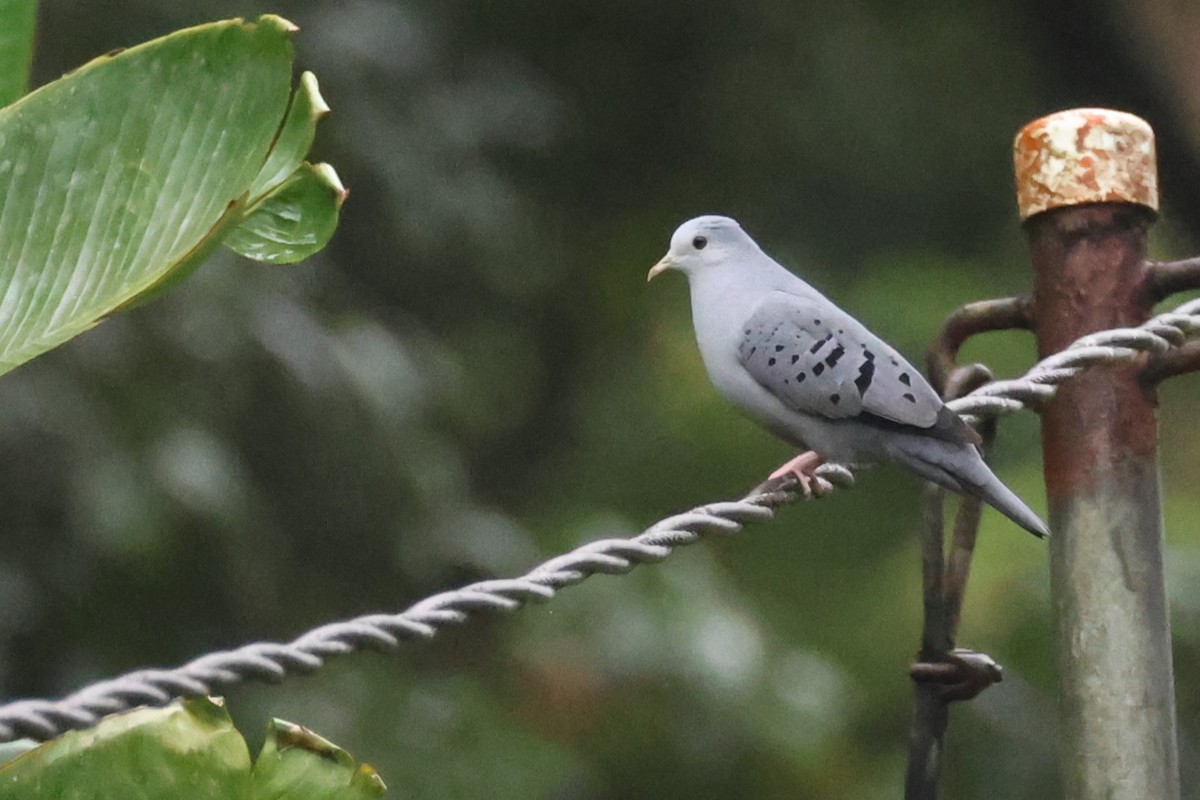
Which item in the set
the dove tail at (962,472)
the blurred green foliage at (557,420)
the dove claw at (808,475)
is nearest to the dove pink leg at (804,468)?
the dove claw at (808,475)

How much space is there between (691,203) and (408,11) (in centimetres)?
117

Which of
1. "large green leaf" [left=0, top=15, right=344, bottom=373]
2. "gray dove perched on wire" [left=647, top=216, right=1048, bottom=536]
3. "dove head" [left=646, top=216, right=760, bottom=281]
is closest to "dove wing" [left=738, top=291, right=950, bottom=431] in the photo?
"gray dove perched on wire" [left=647, top=216, right=1048, bottom=536]

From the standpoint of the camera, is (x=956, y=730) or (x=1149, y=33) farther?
(x=1149, y=33)

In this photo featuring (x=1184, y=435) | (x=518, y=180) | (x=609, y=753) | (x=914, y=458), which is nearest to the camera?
(x=914, y=458)

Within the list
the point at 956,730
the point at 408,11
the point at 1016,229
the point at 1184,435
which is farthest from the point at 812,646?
the point at 408,11

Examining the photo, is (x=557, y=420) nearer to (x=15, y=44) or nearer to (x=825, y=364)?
(x=825, y=364)

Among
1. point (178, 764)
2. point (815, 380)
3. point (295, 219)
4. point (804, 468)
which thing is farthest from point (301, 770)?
point (804, 468)

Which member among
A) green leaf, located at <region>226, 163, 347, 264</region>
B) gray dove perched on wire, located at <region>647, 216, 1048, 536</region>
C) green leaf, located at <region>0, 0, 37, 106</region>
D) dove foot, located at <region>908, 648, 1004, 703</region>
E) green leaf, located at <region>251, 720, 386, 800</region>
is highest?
green leaf, located at <region>0, 0, 37, 106</region>

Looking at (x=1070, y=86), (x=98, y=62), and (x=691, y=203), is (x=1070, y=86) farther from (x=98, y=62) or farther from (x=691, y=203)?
(x=98, y=62)

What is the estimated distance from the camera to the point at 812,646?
4152 mm

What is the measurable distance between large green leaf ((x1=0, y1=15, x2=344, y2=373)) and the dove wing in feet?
4.03

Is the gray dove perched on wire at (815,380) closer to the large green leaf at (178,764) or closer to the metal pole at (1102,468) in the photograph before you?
the metal pole at (1102,468)

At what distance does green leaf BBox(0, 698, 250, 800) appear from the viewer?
1.11 m

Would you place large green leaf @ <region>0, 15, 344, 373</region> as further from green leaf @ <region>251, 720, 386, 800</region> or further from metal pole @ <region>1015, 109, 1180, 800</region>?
metal pole @ <region>1015, 109, 1180, 800</region>
